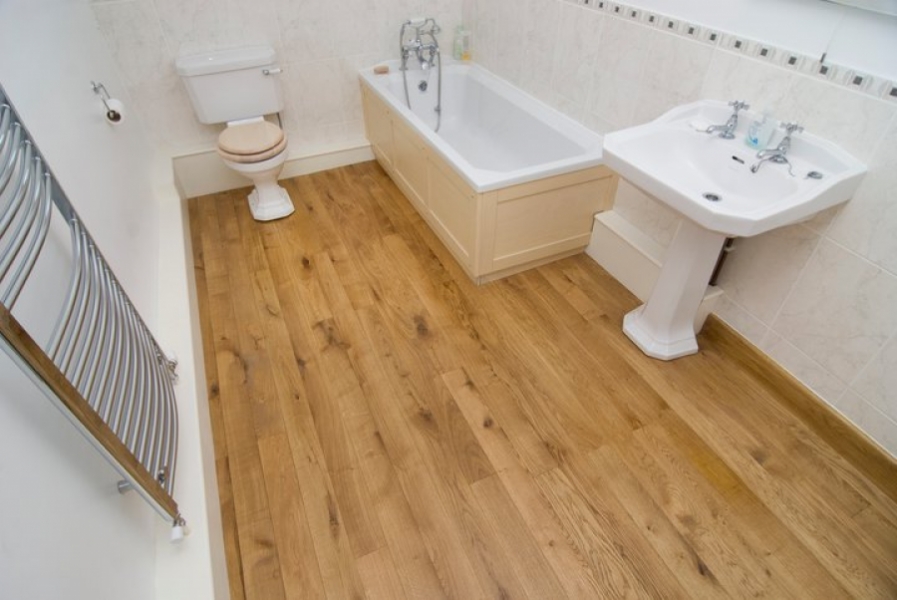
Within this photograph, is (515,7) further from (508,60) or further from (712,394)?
(712,394)

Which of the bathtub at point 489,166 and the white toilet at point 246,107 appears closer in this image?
the bathtub at point 489,166

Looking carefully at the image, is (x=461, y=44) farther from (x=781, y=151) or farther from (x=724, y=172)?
(x=781, y=151)

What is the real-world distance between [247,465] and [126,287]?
29.5 inches

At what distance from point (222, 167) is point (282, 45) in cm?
83

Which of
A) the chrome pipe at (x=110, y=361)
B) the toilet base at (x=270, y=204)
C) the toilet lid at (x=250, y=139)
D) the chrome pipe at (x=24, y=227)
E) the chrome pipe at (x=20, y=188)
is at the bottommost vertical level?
the toilet base at (x=270, y=204)

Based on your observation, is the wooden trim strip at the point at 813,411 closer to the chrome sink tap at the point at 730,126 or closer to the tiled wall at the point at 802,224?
the tiled wall at the point at 802,224

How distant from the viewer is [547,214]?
7.30 feet

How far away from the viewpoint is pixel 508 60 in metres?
2.79

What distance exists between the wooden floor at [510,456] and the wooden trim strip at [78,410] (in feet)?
1.53

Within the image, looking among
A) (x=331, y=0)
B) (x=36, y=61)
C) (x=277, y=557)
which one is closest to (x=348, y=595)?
(x=277, y=557)

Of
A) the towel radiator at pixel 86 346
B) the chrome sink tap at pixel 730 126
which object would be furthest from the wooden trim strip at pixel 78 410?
the chrome sink tap at pixel 730 126

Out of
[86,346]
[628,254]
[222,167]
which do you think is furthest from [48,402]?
[222,167]

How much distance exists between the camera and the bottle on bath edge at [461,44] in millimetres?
3114

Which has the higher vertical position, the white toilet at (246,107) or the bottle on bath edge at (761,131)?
the bottle on bath edge at (761,131)
